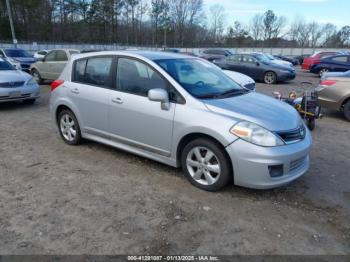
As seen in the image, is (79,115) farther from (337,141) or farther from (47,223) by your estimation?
(337,141)

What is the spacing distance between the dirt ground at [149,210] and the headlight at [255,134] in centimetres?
76

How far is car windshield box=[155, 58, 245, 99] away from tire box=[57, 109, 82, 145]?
6.76 ft

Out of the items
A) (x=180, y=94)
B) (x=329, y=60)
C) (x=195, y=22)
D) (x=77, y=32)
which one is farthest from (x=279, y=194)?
(x=195, y=22)

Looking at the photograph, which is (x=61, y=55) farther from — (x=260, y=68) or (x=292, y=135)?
(x=292, y=135)

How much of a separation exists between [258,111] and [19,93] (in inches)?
287

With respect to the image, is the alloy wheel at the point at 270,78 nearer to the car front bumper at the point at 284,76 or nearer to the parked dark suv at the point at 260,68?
the parked dark suv at the point at 260,68

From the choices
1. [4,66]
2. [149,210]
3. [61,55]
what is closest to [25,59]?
[61,55]

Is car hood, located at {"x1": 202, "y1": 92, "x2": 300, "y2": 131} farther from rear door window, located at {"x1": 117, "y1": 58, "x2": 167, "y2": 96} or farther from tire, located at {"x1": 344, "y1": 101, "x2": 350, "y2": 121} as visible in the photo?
tire, located at {"x1": 344, "y1": 101, "x2": 350, "y2": 121}

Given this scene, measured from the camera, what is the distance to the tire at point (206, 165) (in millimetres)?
3828

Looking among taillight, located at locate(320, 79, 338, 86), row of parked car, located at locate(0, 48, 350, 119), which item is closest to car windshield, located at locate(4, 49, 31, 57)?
row of parked car, located at locate(0, 48, 350, 119)

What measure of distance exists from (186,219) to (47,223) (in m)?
1.47

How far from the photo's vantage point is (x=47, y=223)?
3355 mm

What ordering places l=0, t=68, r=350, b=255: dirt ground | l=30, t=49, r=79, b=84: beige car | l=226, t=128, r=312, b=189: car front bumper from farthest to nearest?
l=30, t=49, r=79, b=84: beige car, l=226, t=128, r=312, b=189: car front bumper, l=0, t=68, r=350, b=255: dirt ground

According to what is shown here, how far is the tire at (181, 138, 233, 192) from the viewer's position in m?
3.83
